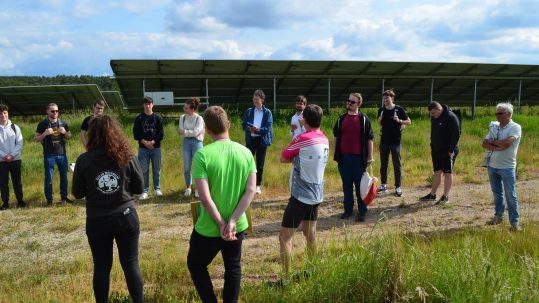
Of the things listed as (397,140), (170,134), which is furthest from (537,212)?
(170,134)

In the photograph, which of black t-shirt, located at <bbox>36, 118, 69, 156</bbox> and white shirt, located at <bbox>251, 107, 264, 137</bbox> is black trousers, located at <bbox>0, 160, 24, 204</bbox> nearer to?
black t-shirt, located at <bbox>36, 118, 69, 156</bbox>

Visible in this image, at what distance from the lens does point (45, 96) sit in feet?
59.5

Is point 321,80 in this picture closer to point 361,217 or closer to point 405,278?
point 361,217

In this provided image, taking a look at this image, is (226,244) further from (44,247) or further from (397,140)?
(397,140)

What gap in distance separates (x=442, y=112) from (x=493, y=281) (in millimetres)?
4675

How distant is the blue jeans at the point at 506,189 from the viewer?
20.3 ft

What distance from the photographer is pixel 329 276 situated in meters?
4.05

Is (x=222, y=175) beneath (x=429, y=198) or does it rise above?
above

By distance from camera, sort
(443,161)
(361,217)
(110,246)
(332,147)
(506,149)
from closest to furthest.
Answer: (110,246), (506,149), (361,217), (443,161), (332,147)

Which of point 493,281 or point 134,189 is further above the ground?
point 134,189

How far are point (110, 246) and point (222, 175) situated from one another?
45.0 inches

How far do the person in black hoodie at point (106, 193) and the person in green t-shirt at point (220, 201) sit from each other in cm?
58

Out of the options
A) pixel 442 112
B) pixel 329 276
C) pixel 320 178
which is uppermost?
pixel 442 112

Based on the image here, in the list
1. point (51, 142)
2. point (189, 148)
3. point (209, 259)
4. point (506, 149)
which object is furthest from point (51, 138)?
point (506, 149)
